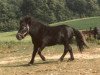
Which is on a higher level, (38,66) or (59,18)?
(38,66)

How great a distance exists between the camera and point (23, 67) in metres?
12.4

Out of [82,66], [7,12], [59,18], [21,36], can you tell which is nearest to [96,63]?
[82,66]

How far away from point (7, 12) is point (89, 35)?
5936cm

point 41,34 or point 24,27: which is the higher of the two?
point 24,27

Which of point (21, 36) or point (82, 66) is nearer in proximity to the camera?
point (82, 66)

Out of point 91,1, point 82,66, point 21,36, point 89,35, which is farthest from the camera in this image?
point 91,1

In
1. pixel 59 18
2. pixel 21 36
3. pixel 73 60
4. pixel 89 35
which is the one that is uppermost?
pixel 21 36

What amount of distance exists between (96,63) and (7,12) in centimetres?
7021

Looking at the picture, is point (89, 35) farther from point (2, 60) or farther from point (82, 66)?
point (82, 66)

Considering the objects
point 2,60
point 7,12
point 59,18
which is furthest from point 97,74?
point 59,18

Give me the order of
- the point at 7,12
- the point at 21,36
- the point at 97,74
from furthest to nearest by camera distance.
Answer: the point at 7,12 < the point at 21,36 < the point at 97,74

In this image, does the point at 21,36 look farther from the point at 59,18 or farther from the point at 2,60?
the point at 59,18

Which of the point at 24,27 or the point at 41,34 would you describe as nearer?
the point at 24,27

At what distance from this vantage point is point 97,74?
1048 centimetres
